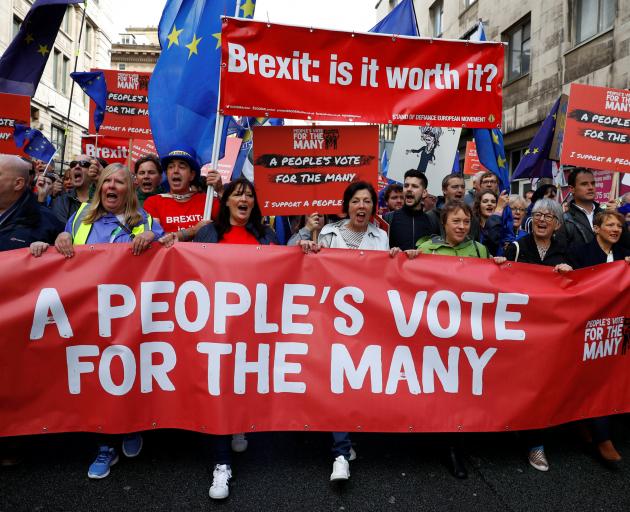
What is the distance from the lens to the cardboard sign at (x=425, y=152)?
22.9ft

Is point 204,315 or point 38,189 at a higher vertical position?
point 38,189

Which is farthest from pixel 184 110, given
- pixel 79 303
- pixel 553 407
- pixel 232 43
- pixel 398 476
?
pixel 553 407

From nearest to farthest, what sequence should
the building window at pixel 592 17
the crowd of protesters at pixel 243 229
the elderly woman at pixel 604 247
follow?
1. the crowd of protesters at pixel 243 229
2. the elderly woman at pixel 604 247
3. the building window at pixel 592 17

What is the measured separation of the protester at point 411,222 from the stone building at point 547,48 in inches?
367

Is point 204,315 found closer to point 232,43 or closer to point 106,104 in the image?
point 232,43

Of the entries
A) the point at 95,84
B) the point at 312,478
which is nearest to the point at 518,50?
the point at 95,84

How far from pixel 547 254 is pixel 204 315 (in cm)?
242

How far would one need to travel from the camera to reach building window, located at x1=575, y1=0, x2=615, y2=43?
12305 mm

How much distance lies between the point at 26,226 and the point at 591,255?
12.8 ft

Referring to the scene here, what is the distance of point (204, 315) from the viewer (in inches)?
125

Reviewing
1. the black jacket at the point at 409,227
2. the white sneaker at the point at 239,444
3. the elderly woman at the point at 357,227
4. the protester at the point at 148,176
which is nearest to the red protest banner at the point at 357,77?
the elderly woman at the point at 357,227

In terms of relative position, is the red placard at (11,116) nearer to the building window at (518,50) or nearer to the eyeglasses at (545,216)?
the eyeglasses at (545,216)

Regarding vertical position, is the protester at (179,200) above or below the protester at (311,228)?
above

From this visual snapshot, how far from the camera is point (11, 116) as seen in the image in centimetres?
628
